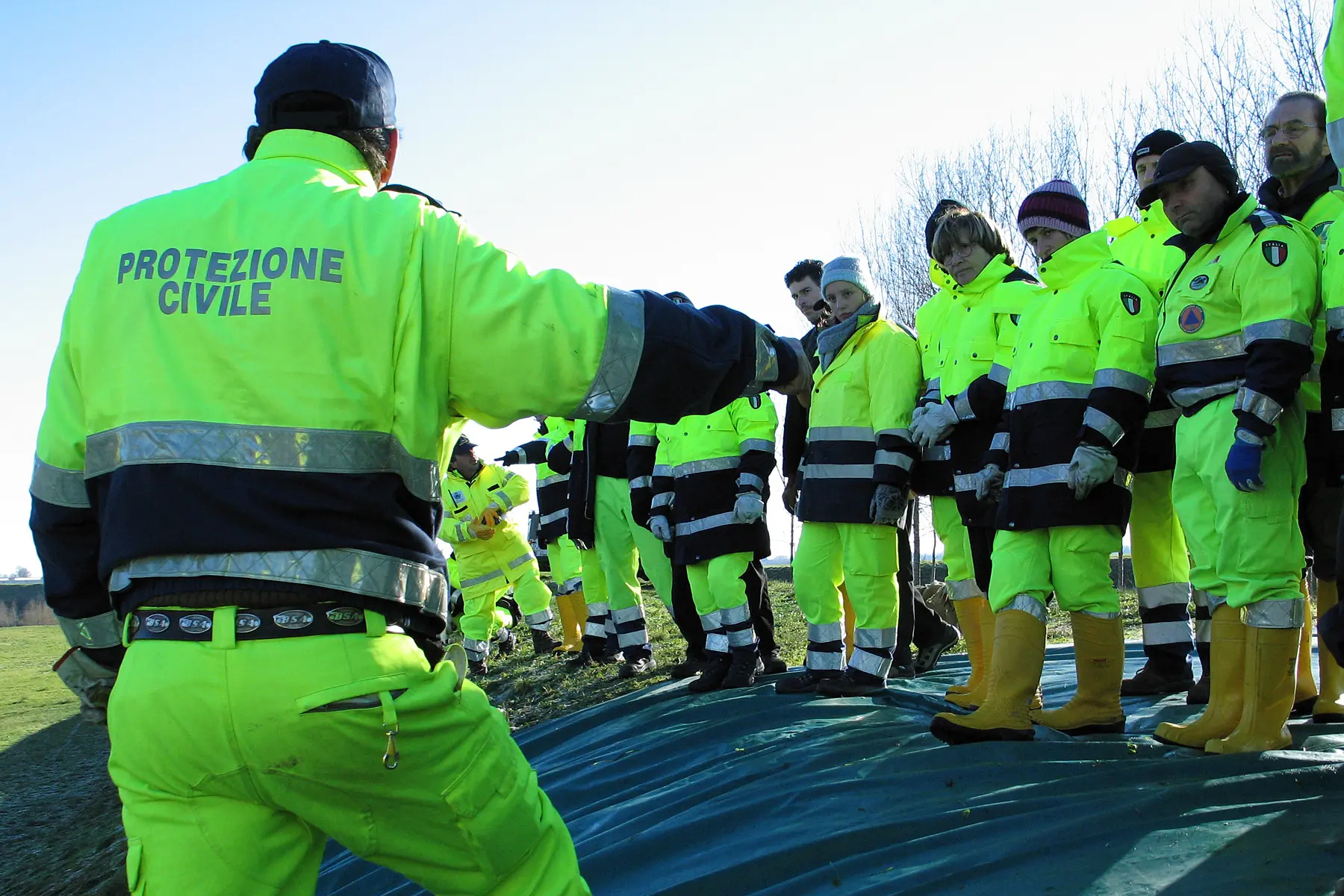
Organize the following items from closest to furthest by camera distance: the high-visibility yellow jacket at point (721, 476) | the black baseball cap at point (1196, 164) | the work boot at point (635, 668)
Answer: the black baseball cap at point (1196, 164), the high-visibility yellow jacket at point (721, 476), the work boot at point (635, 668)

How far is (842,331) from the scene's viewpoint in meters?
5.74

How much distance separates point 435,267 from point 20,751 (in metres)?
9.09

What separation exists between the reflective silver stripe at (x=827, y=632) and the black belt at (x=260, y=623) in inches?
156

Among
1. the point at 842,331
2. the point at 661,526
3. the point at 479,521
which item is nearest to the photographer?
the point at 842,331

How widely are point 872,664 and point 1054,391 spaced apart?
1.72 meters

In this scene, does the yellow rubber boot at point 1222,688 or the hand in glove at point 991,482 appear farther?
the hand in glove at point 991,482

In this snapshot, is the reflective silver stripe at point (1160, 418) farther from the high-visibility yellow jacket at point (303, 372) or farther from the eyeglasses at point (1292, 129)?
the high-visibility yellow jacket at point (303, 372)

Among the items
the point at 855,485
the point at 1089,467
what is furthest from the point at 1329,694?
the point at 855,485

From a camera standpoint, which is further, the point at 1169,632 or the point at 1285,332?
the point at 1169,632

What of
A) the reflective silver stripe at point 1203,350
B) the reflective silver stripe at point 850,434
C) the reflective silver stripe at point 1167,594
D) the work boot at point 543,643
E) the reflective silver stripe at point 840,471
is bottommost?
the work boot at point 543,643

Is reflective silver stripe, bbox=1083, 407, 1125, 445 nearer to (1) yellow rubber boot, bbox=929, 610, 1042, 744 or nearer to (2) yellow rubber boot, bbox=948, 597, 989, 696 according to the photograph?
(1) yellow rubber boot, bbox=929, 610, 1042, 744

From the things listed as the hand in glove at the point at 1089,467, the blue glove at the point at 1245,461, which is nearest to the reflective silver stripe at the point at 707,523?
the hand in glove at the point at 1089,467

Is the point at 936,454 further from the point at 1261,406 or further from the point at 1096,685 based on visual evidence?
the point at 1261,406

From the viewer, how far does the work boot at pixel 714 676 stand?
6.20m
